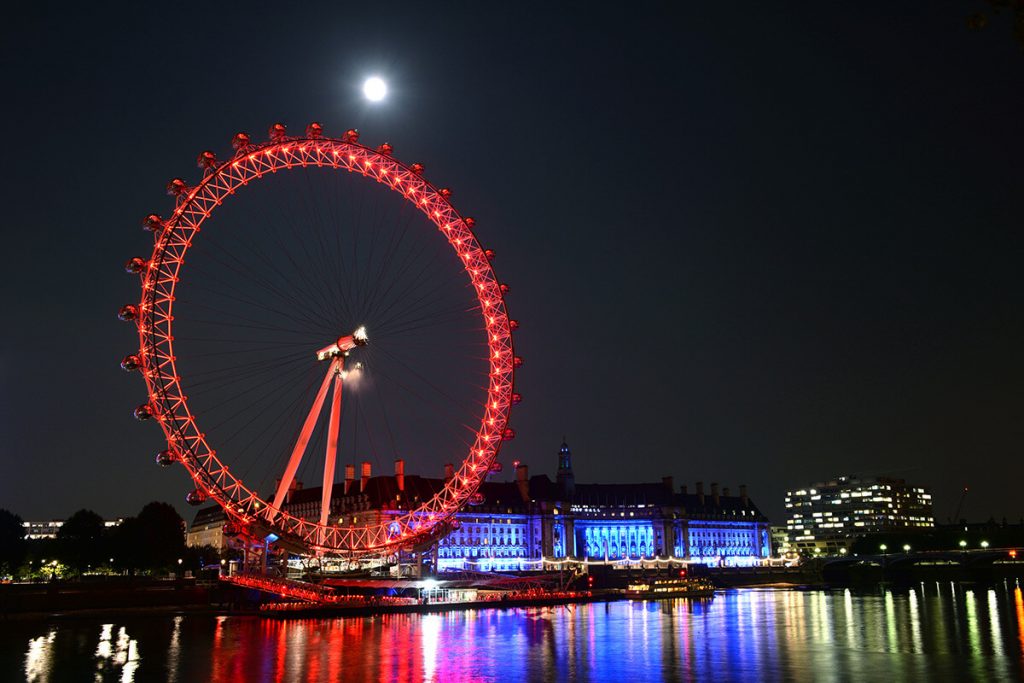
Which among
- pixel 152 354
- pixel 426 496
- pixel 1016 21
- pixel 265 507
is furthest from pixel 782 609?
pixel 1016 21

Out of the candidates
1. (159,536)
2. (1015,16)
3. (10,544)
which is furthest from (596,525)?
(1015,16)

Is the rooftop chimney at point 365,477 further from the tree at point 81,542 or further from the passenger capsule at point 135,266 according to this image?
the passenger capsule at point 135,266

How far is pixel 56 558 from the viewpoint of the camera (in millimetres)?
99375

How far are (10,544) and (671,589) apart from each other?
67.4 metres

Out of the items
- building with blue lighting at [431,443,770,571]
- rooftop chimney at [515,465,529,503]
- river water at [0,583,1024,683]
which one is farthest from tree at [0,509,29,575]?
rooftop chimney at [515,465,529,503]

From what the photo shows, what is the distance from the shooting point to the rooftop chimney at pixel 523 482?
15138 centimetres

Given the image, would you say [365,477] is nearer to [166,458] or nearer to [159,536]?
[159,536]

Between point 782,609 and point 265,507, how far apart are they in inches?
1647

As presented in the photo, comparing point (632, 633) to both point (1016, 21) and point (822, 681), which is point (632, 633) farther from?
point (1016, 21)

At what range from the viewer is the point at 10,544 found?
8881cm

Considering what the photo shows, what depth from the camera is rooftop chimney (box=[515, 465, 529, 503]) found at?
15138cm

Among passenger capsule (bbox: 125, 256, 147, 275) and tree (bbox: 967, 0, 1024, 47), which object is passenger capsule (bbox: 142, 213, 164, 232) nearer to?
passenger capsule (bbox: 125, 256, 147, 275)

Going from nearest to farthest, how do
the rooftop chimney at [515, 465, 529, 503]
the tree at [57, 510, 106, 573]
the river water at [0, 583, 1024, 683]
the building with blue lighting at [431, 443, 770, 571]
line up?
the river water at [0, 583, 1024, 683] → the tree at [57, 510, 106, 573] → the building with blue lighting at [431, 443, 770, 571] → the rooftop chimney at [515, 465, 529, 503]

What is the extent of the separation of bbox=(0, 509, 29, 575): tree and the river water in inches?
1206
